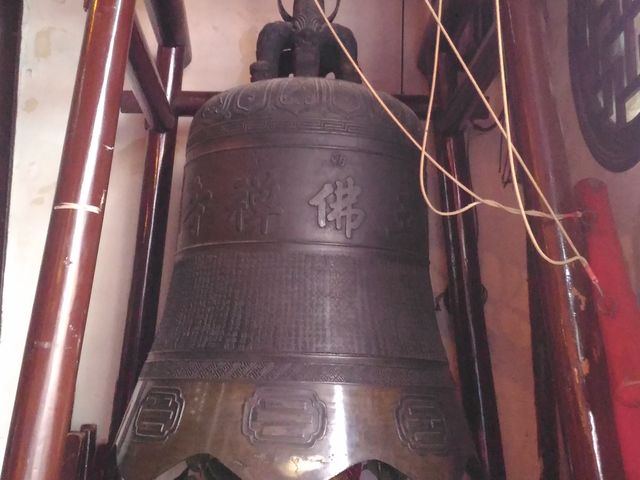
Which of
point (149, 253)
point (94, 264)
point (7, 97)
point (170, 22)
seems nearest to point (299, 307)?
point (94, 264)

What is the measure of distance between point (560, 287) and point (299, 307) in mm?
371

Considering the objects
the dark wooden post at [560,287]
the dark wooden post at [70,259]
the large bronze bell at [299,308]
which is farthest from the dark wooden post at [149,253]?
the dark wooden post at [560,287]

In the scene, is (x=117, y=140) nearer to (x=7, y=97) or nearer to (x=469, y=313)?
(x=7, y=97)

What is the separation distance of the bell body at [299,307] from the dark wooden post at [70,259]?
8.8 inches

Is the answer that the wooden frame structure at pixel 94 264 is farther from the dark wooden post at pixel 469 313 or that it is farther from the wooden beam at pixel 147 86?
the dark wooden post at pixel 469 313

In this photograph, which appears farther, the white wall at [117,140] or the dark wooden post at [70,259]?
the white wall at [117,140]

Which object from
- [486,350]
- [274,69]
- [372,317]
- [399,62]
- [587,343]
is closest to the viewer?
[587,343]

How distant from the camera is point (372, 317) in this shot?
3.29 ft

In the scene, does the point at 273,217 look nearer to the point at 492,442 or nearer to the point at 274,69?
the point at 274,69

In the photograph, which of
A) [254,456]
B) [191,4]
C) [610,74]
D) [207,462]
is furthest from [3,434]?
[610,74]

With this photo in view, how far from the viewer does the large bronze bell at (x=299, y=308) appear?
35.2 inches

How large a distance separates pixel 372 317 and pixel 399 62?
85 centimetres

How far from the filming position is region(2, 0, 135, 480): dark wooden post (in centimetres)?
72

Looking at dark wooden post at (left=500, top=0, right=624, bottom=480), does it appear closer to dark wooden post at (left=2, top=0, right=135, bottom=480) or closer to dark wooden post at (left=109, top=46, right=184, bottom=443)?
dark wooden post at (left=2, top=0, right=135, bottom=480)
